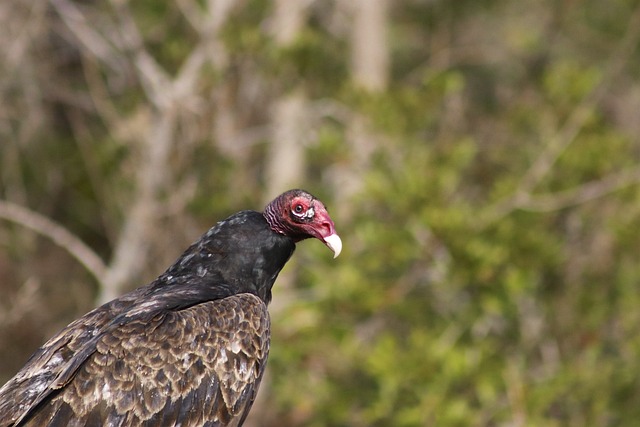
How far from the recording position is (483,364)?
8344mm

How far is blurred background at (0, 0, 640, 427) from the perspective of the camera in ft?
27.6

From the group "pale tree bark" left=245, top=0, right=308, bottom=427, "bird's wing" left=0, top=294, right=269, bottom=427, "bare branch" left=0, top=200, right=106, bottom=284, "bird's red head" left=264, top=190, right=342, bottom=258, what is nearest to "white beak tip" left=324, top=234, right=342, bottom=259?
"bird's red head" left=264, top=190, right=342, bottom=258

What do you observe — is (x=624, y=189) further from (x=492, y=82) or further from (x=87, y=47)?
(x=492, y=82)

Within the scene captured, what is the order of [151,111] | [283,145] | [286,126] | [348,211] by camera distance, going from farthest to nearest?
[283,145] → [286,126] → [348,211] → [151,111]

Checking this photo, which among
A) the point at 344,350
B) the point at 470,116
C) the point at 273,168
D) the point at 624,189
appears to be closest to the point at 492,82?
the point at 470,116

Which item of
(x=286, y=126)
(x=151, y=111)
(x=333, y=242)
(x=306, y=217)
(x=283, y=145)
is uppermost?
(x=283, y=145)

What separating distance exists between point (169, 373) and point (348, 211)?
206 inches

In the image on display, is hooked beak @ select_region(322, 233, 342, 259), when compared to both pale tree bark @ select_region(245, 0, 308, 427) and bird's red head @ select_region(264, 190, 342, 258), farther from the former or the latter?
pale tree bark @ select_region(245, 0, 308, 427)

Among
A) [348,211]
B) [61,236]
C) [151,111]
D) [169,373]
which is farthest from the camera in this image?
[348,211]

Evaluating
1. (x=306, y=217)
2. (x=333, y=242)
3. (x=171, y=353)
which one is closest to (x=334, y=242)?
(x=333, y=242)

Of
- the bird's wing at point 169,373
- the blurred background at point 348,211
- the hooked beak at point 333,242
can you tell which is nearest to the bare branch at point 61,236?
the blurred background at point 348,211

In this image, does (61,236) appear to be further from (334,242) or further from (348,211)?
(334,242)

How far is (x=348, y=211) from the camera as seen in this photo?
934 centimetres

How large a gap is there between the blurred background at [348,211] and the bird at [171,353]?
10.2 ft
